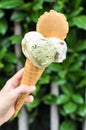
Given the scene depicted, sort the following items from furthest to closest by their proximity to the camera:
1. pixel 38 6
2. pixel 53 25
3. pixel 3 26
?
pixel 3 26 < pixel 38 6 < pixel 53 25

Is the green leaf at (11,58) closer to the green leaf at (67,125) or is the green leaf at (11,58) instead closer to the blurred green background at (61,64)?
the blurred green background at (61,64)

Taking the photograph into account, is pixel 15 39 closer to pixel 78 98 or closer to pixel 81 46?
pixel 81 46

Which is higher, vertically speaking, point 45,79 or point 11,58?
point 11,58

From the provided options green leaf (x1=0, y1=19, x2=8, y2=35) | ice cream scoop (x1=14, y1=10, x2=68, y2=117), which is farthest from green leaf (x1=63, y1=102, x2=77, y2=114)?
ice cream scoop (x1=14, y1=10, x2=68, y2=117)

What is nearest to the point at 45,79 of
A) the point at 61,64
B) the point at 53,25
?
the point at 61,64

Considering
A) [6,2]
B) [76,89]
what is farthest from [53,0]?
[76,89]

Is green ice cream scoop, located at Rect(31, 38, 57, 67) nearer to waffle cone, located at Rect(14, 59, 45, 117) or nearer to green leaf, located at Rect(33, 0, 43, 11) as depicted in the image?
waffle cone, located at Rect(14, 59, 45, 117)
